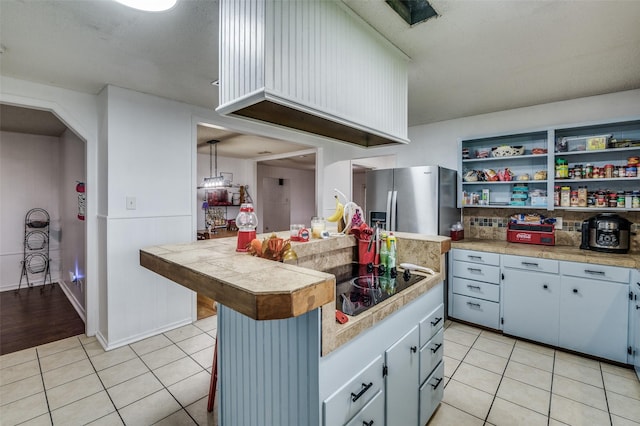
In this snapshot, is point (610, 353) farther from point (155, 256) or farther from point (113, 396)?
point (113, 396)

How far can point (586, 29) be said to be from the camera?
179 centimetres

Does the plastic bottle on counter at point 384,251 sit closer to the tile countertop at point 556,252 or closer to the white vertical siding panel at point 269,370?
the white vertical siding panel at point 269,370

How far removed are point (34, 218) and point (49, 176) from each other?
70 cm

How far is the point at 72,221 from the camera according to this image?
406 centimetres

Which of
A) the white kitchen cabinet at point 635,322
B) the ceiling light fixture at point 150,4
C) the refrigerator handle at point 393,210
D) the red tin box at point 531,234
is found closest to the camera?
the ceiling light fixture at point 150,4

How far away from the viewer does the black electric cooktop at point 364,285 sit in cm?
128

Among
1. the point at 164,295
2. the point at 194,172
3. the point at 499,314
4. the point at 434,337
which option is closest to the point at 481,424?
the point at 434,337

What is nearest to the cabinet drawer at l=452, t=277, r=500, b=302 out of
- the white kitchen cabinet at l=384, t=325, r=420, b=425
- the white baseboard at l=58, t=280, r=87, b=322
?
the white kitchen cabinet at l=384, t=325, r=420, b=425

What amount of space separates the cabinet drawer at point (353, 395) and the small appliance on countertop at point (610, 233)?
8.81ft

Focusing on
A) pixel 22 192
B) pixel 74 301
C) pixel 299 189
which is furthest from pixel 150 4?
pixel 299 189

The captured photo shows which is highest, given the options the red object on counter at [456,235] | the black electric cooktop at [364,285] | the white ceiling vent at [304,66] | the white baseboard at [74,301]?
the white ceiling vent at [304,66]

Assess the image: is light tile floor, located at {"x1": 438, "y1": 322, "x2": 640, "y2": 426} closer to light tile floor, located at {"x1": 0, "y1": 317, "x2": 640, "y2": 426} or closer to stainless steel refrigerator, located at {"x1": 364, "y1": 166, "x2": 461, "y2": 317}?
light tile floor, located at {"x1": 0, "y1": 317, "x2": 640, "y2": 426}

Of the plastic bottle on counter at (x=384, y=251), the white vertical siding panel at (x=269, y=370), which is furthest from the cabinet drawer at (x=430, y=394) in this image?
the white vertical siding panel at (x=269, y=370)

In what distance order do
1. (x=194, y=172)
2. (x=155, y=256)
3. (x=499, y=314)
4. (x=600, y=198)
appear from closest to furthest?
1. (x=155, y=256)
2. (x=600, y=198)
3. (x=499, y=314)
4. (x=194, y=172)
